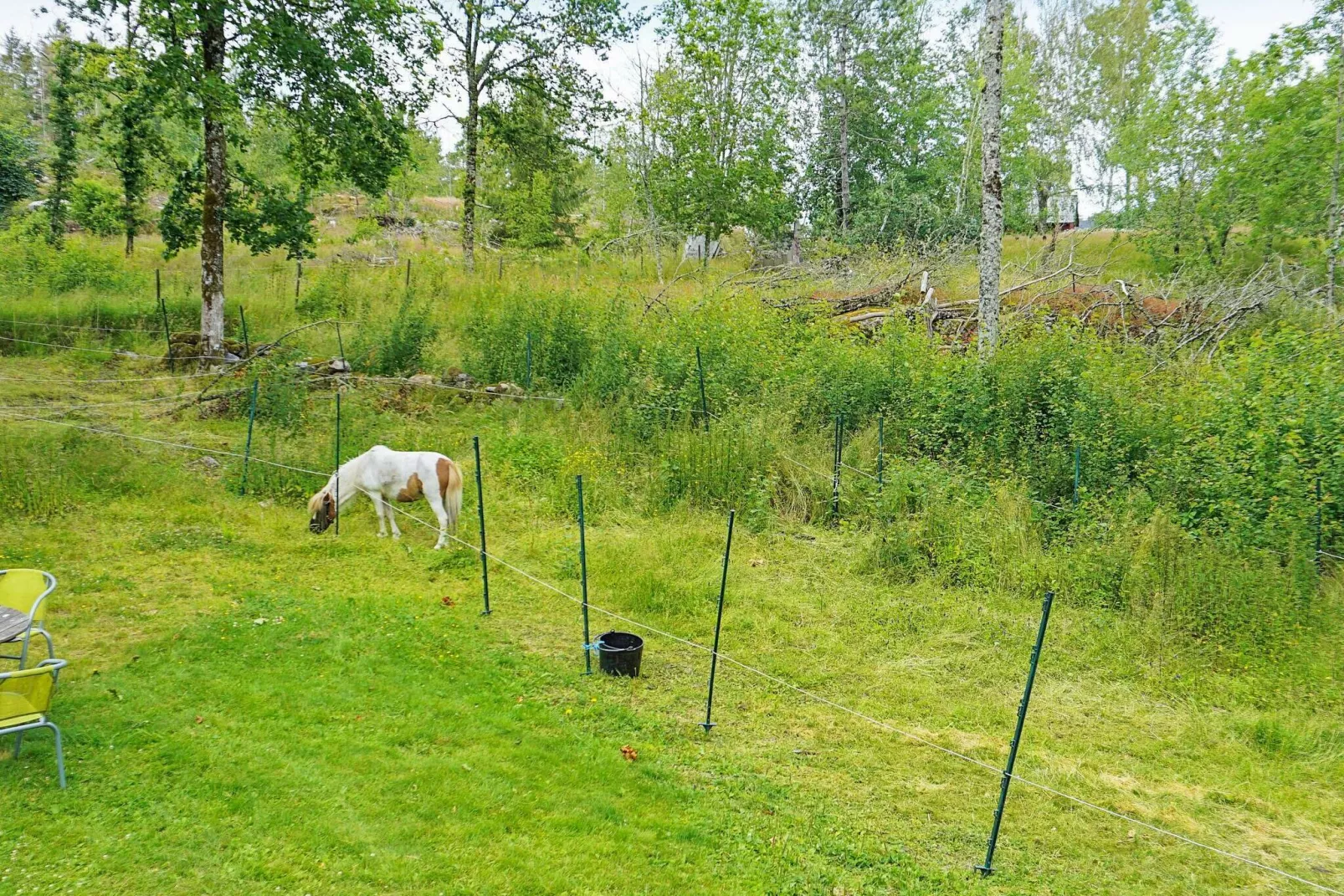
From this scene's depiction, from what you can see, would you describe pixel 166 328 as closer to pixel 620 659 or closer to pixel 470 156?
pixel 470 156

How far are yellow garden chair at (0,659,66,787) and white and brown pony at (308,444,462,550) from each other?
4.59 metres

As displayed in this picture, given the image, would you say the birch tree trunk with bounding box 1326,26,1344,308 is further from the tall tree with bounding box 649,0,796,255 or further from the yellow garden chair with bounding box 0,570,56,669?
the yellow garden chair with bounding box 0,570,56,669

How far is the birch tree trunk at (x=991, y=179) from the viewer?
10.5 m

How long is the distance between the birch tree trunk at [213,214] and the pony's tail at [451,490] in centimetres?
771

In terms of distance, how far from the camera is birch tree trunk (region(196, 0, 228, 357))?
42.6 ft

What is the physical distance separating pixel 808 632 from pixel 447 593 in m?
3.58

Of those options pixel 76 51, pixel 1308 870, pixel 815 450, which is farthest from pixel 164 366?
pixel 1308 870

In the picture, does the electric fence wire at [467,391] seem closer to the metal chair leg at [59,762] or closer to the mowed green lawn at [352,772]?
the mowed green lawn at [352,772]

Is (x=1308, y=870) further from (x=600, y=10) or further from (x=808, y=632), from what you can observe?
(x=600, y=10)

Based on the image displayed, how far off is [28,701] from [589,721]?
3296 mm

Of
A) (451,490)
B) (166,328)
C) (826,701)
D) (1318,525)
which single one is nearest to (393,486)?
(451,490)

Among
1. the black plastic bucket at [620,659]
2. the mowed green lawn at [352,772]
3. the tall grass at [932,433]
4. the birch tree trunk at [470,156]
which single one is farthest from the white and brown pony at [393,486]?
the birch tree trunk at [470,156]

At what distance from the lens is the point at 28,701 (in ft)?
13.9

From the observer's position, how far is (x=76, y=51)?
14.0 m
